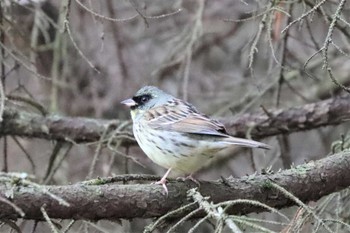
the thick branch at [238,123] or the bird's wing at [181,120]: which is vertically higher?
the bird's wing at [181,120]

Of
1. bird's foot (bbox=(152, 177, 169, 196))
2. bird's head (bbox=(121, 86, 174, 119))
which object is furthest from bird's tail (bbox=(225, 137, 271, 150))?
bird's head (bbox=(121, 86, 174, 119))

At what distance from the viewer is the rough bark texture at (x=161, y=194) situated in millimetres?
3043

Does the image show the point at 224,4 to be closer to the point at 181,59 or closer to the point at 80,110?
the point at 80,110

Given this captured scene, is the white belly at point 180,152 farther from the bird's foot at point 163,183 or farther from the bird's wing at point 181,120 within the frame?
the bird's foot at point 163,183

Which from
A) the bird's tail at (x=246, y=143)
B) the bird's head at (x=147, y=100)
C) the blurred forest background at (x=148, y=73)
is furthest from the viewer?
the blurred forest background at (x=148, y=73)

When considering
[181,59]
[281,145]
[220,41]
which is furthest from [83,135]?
[220,41]

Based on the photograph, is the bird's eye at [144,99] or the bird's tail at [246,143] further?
the bird's eye at [144,99]

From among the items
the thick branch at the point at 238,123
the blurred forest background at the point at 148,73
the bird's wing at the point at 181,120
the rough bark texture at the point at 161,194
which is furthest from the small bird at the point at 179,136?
the blurred forest background at the point at 148,73

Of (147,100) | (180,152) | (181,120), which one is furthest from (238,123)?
(180,152)

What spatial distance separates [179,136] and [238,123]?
4.58 feet

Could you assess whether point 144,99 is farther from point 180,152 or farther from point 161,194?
point 161,194

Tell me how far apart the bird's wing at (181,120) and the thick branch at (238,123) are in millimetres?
713

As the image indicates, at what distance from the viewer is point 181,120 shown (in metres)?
4.32

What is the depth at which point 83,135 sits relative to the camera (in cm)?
553
